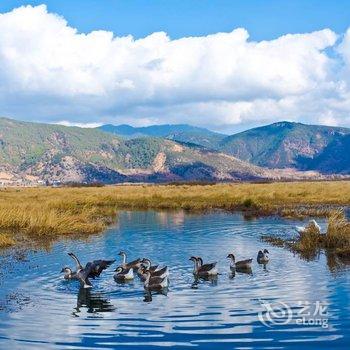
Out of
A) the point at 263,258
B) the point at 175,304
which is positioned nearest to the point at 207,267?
the point at 263,258

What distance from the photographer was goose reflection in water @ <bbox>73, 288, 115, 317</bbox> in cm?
1598

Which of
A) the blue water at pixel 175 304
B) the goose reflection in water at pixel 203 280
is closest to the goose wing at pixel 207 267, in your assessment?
the goose reflection in water at pixel 203 280

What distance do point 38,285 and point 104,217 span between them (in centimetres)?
2594

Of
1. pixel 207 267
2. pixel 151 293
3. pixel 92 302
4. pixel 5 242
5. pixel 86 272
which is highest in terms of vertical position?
pixel 5 242

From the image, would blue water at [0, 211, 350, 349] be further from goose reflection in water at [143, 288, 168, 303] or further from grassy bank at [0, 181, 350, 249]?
grassy bank at [0, 181, 350, 249]

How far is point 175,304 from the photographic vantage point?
53.9ft

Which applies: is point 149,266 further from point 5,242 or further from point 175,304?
point 5,242

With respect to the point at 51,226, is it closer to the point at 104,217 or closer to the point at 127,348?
the point at 104,217

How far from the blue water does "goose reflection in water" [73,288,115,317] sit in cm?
3

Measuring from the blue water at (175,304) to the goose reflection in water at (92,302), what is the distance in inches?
1.3

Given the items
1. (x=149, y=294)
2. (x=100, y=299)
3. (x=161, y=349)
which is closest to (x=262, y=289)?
(x=149, y=294)

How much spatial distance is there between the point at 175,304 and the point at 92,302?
259cm

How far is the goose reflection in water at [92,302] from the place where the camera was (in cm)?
1598

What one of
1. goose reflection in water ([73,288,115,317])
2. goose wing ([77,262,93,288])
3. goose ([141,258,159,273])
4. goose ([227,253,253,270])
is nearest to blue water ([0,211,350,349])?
goose reflection in water ([73,288,115,317])
